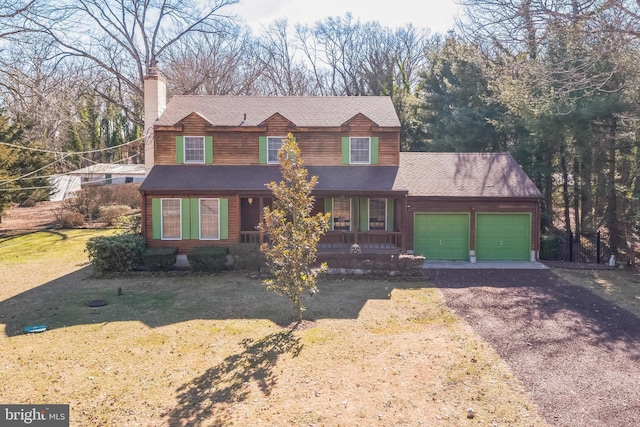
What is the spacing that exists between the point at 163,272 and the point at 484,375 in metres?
11.2

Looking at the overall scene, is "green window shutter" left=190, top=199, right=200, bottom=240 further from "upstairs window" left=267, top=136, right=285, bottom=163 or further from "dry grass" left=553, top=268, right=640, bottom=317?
"dry grass" left=553, top=268, right=640, bottom=317

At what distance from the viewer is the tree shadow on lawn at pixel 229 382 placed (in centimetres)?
587

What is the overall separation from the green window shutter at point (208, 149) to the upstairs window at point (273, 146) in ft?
7.66

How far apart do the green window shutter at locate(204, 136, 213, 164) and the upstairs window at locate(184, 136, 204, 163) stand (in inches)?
5.7

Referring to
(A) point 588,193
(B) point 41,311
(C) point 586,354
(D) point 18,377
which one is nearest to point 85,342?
(D) point 18,377

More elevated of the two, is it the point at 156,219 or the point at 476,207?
the point at 476,207

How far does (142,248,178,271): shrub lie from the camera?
14633 millimetres

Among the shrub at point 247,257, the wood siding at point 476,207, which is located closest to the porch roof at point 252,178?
the wood siding at point 476,207

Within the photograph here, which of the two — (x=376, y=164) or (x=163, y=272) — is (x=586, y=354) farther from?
(x=163, y=272)

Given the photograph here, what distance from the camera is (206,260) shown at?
14508 mm

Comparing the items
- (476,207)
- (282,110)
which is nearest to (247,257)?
(282,110)

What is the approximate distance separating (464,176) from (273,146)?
27.4 feet

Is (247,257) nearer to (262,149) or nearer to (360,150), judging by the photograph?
(262,149)

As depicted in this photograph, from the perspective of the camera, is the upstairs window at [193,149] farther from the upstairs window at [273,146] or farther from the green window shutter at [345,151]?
the green window shutter at [345,151]
